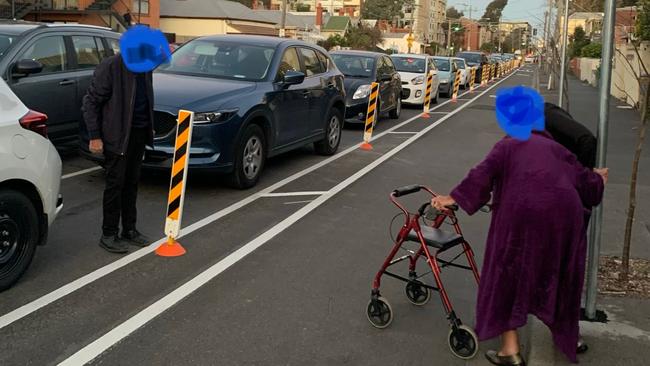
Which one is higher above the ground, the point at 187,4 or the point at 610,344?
the point at 187,4

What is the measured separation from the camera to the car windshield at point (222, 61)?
890cm

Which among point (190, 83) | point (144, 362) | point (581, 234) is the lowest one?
point (144, 362)

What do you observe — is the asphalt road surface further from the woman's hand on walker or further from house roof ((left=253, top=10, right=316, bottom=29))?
house roof ((left=253, top=10, right=316, bottom=29))

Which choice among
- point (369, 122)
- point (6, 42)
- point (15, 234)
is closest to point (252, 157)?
point (6, 42)

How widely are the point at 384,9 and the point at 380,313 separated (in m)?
135

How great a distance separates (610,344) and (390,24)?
133 meters

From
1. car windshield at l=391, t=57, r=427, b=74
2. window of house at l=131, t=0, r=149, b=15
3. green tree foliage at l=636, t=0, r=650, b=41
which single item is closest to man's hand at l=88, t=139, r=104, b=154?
car windshield at l=391, t=57, r=427, b=74

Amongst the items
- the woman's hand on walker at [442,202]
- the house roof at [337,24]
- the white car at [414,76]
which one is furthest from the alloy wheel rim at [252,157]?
the house roof at [337,24]

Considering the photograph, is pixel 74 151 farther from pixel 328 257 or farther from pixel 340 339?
pixel 340 339

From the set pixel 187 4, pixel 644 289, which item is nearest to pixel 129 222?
pixel 644 289

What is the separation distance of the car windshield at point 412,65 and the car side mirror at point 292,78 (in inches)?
510

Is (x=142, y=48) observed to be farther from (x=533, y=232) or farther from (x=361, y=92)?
(x=361, y=92)

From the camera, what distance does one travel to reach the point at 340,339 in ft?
14.1

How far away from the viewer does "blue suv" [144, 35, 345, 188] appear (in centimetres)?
763
